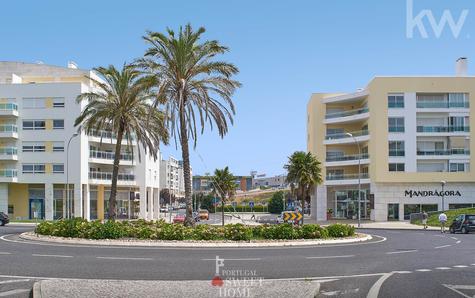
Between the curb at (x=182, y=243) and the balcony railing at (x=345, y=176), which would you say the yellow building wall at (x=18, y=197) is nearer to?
the balcony railing at (x=345, y=176)

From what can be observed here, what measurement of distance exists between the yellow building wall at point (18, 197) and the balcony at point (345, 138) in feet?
121

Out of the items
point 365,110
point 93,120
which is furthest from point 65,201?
point 365,110

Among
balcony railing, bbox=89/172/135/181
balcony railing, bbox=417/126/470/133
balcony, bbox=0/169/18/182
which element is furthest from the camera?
balcony railing, bbox=89/172/135/181

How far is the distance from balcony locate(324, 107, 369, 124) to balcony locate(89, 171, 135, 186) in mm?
A: 25751

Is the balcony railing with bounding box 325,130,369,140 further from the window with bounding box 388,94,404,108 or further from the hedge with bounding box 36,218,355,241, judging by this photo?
the hedge with bounding box 36,218,355,241

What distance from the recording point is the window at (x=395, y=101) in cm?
6712

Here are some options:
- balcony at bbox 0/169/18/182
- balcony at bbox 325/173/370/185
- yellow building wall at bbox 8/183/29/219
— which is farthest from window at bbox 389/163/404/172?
balcony at bbox 0/169/18/182

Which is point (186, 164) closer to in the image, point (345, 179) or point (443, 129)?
point (345, 179)

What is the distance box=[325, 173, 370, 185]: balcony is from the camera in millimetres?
70438

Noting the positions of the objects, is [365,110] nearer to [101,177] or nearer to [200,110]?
[101,177]

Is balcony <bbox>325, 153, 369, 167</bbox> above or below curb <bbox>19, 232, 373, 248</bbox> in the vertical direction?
above

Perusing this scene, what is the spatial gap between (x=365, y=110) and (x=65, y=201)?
3669 centimetres

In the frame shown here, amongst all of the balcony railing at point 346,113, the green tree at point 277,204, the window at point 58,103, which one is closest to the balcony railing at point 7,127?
the window at point 58,103

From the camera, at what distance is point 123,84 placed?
38.8 metres
